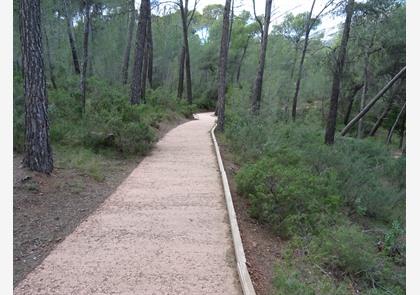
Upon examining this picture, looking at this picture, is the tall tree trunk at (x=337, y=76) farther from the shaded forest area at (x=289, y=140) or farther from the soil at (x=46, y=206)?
the soil at (x=46, y=206)

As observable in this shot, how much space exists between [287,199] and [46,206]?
3768 mm

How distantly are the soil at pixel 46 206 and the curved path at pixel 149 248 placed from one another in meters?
0.18

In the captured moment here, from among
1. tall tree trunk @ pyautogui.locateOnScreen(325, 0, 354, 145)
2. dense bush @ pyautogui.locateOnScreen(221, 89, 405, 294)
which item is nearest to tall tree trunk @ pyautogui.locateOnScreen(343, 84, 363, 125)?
tall tree trunk @ pyautogui.locateOnScreen(325, 0, 354, 145)

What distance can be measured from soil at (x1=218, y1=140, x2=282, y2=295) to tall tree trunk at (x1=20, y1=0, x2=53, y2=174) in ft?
11.6

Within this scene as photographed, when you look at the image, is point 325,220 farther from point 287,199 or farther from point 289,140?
point 289,140

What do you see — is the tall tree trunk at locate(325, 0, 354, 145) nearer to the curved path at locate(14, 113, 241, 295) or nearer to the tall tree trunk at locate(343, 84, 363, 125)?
the curved path at locate(14, 113, 241, 295)

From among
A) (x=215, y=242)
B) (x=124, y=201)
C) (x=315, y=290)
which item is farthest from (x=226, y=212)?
(x=315, y=290)

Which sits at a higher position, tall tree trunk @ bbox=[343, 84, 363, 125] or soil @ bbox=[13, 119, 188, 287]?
tall tree trunk @ bbox=[343, 84, 363, 125]

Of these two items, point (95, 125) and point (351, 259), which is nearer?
point (351, 259)

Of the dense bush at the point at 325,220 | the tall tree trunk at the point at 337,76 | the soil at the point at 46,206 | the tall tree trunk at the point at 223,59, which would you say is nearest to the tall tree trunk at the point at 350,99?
the tall tree trunk at the point at 337,76

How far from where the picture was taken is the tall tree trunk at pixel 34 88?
5758mm

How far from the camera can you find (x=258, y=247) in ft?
15.4

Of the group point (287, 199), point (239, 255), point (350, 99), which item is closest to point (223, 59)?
point (287, 199)

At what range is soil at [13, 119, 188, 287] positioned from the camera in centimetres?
418
